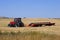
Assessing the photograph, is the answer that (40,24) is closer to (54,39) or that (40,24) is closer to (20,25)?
(20,25)

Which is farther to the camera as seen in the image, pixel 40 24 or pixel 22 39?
pixel 40 24

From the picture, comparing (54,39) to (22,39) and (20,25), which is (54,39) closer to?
(22,39)

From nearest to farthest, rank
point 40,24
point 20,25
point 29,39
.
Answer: point 29,39 → point 20,25 → point 40,24

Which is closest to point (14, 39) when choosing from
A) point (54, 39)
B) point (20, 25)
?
point (54, 39)

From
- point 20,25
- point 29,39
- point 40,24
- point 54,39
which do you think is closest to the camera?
point 29,39

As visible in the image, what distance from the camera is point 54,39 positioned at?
12633mm

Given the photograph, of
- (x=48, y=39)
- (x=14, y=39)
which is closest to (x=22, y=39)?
(x=14, y=39)

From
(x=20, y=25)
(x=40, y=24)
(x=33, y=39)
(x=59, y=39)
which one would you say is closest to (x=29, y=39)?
(x=33, y=39)

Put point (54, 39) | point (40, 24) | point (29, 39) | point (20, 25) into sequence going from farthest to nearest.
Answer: point (40, 24), point (20, 25), point (54, 39), point (29, 39)

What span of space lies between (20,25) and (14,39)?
2500 centimetres

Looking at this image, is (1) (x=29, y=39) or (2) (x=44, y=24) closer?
(1) (x=29, y=39)

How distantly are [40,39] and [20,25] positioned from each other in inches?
981

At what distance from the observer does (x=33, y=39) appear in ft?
38.9

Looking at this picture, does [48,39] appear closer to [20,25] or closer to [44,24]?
[20,25]
